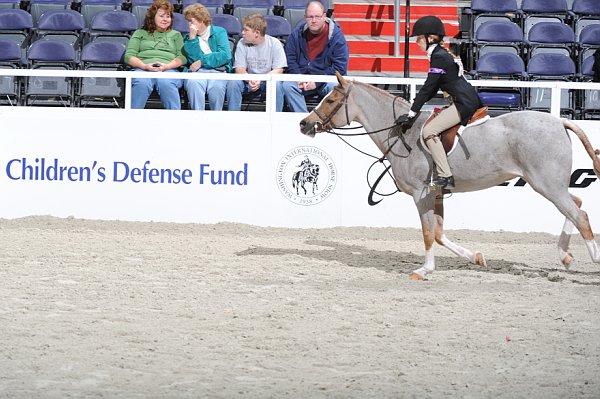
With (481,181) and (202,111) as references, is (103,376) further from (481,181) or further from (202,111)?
(202,111)

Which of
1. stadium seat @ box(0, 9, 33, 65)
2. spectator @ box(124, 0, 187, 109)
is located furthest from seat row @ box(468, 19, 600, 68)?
stadium seat @ box(0, 9, 33, 65)

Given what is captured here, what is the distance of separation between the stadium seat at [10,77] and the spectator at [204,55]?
96.2 inches

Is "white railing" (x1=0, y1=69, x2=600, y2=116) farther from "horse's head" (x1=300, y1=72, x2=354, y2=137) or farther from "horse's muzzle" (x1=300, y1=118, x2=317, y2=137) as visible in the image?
"horse's muzzle" (x1=300, y1=118, x2=317, y2=137)

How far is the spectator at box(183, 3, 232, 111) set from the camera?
43.0 ft

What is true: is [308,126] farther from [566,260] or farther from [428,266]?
[566,260]

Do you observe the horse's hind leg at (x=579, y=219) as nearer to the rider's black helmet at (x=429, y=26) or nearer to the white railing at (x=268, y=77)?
the rider's black helmet at (x=429, y=26)

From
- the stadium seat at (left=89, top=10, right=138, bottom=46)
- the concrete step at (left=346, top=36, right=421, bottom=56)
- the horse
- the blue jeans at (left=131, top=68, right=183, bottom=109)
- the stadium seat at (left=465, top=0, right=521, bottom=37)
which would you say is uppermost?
the stadium seat at (left=465, top=0, right=521, bottom=37)

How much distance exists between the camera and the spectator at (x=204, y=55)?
516 inches

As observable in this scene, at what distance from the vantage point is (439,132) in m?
9.81

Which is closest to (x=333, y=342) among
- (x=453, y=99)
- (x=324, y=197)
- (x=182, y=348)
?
(x=182, y=348)

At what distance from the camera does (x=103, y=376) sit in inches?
237

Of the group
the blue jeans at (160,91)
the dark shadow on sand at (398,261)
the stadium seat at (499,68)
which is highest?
the stadium seat at (499,68)

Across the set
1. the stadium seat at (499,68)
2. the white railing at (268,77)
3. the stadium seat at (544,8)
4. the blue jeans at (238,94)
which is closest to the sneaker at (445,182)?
the white railing at (268,77)

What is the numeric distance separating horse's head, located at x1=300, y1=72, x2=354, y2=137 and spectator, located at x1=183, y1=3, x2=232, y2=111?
9.59ft
